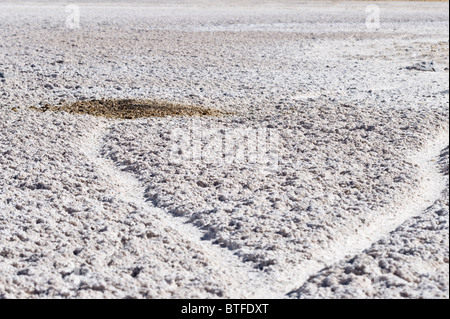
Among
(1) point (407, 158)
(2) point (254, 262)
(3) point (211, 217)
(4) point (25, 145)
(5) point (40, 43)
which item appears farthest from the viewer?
(5) point (40, 43)

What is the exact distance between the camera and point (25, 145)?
579cm

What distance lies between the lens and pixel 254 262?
379 cm

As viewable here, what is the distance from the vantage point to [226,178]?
5.06 metres

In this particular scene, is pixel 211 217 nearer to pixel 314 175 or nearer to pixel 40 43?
pixel 314 175

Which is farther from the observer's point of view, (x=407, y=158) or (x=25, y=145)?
(x=25, y=145)

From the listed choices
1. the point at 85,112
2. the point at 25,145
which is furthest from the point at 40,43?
the point at 25,145

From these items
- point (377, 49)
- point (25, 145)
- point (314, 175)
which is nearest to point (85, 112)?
point (25, 145)

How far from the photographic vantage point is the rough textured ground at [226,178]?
3576 millimetres

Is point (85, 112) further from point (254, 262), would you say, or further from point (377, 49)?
point (377, 49)

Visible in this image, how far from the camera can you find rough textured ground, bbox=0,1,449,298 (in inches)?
141
